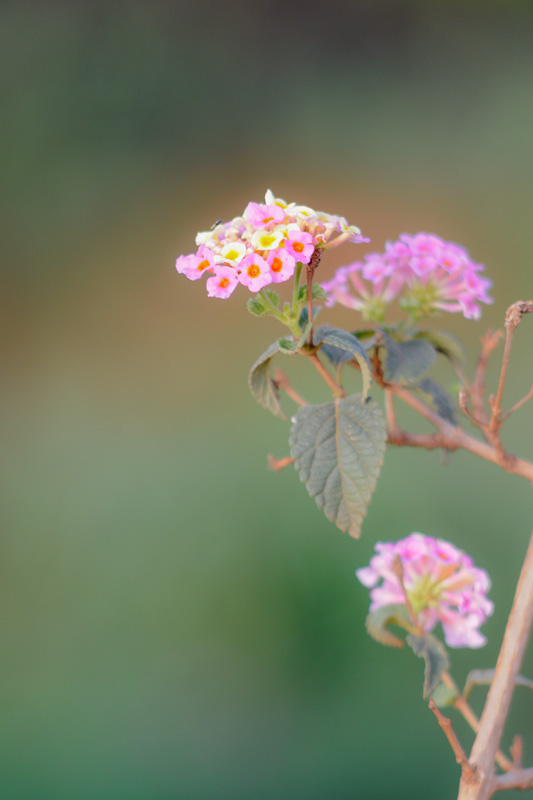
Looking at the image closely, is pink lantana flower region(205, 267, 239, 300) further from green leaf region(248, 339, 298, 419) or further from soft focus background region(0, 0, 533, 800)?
soft focus background region(0, 0, 533, 800)

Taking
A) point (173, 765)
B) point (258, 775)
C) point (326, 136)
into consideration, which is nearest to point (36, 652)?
point (173, 765)

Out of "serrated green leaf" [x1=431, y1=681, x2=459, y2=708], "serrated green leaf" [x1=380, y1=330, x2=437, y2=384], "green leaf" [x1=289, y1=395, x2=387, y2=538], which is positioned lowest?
"serrated green leaf" [x1=431, y1=681, x2=459, y2=708]

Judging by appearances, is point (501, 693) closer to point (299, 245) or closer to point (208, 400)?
point (299, 245)

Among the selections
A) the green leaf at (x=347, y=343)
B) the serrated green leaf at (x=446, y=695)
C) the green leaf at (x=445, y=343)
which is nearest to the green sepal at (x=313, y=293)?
the green leaf at (x=347, y=343)

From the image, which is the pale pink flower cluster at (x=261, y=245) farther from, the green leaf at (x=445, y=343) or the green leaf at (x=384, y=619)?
the green leaf at (x=384, y=619)

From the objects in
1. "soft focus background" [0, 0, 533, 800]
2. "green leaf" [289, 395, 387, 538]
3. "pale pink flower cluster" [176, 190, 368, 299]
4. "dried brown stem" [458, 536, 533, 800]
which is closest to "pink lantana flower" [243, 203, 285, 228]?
"pale pink flower cluster" [176, 190, 368, 299]

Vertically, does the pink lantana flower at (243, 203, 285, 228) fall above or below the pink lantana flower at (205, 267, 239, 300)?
above

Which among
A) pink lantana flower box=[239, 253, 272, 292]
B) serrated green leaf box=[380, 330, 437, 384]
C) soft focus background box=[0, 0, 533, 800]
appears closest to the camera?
pink lantana flower box=[239, 253, 272, 292]
